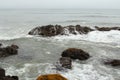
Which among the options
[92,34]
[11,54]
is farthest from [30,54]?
[92,34]

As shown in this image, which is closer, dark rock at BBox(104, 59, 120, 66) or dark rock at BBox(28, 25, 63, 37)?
dark rock at BBox(104, 59, 120, 66)

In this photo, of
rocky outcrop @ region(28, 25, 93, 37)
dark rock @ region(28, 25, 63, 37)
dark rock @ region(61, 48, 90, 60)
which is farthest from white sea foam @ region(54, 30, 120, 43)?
dark rock @ region(61, 48, 90, 60)

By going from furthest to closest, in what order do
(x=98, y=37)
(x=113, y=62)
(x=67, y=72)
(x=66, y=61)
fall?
(x=98, y=37) → (x=113, y=62) → (x=66, y=61) → (x=67, y=72)

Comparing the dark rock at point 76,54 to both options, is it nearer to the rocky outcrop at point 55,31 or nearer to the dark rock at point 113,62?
the dark rock at point 113,62

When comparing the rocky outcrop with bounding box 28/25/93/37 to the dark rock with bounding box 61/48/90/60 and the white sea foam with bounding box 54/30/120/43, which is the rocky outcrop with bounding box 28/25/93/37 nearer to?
the white sea foam with bounding box 54/30/120/43

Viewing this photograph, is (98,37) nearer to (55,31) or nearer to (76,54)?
(55,31)

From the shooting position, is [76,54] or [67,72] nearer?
[67,72]

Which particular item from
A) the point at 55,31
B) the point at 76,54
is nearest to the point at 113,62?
the point at 76,54

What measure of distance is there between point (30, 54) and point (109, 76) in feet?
26.7

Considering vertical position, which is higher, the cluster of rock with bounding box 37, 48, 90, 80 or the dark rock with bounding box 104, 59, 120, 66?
the cluster of rock with bounding box 37, 48, 90, 80

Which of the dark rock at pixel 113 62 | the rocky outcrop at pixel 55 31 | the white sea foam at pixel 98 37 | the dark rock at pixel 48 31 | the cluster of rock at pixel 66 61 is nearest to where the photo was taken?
the cluster of rock at pixel 66 61

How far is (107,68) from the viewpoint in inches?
600

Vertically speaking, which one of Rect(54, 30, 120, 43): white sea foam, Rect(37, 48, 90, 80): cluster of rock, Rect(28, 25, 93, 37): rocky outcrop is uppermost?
Rect(37, 48, 90, 80): cluster of rock

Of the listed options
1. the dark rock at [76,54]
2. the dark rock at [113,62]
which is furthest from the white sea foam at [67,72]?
the dark rock at [113,62]
